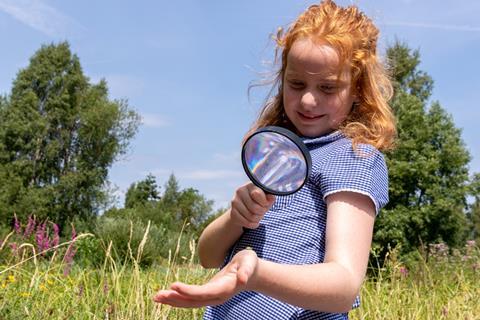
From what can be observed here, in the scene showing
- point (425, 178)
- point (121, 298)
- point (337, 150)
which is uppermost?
point (425, 178)

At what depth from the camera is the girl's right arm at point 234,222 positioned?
1.34 metres

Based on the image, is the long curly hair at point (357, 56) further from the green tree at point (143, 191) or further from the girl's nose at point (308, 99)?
the green tree at point (143, 191)

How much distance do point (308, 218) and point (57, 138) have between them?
28627 millimetres

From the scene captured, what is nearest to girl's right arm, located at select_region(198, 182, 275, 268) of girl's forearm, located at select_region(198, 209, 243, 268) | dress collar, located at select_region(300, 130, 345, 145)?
girl's forearm, located at select_region(198, 209, 243, 268)

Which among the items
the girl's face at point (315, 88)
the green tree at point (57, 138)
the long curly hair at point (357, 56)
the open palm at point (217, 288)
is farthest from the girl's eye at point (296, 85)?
the green tree at point (57, 138)

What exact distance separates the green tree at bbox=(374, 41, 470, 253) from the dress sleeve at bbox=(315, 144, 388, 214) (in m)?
19.0

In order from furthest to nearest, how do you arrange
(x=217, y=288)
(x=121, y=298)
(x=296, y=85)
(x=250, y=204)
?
(x=121, y=298)
(x=296, y=85)
(x=250, y=204)
(x=217, y=288)

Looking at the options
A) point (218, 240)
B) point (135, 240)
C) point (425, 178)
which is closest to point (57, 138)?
point (425, 178)

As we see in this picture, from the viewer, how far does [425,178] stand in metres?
20.7

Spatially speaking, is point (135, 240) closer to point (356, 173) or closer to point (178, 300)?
point (356, 173)

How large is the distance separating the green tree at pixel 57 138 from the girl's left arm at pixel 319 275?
26.4m

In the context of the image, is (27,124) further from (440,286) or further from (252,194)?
(252,194)

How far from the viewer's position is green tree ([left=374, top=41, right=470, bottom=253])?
66.7 ft

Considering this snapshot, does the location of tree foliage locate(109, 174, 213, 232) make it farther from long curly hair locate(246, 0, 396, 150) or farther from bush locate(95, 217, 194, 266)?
long curly hair locate(246, 0, 396, 150)
